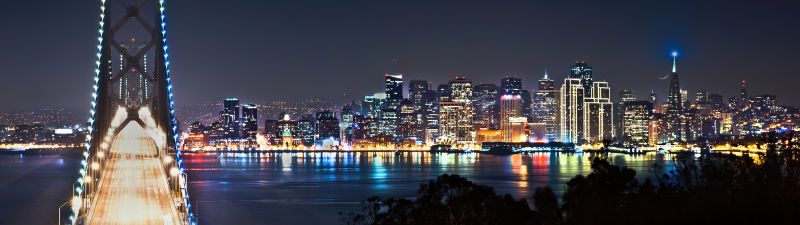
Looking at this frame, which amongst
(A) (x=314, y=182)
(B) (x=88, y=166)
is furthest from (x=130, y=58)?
(A) (x=314, y=182)

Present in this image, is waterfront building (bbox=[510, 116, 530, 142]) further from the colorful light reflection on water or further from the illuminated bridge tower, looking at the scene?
the illuminated bridge tower

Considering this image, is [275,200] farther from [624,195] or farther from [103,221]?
[624,195]

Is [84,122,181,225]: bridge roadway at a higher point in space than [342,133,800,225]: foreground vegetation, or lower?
lower

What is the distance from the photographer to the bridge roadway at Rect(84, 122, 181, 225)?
94.2ft

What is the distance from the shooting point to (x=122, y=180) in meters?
44.1

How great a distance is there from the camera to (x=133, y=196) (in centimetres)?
3619

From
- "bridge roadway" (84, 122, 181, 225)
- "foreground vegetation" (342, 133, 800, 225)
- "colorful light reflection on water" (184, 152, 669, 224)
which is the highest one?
"foreground vegetation" (342, 133, 800, 225)

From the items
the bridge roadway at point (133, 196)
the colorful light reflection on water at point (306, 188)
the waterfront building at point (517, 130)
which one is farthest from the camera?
the waterfront building at point (517, 130)

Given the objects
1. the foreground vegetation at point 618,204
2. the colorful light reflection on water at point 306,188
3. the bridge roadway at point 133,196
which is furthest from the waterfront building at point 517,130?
the foreground vegetation at point 618,204

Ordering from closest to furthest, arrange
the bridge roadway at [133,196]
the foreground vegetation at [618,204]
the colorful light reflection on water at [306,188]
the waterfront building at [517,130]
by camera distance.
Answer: the foreground vegetation at [618,204] < the bridge roadway at [133,196] < the colorful light reflection on water at [306,188] < the waterfront building at [517,130]

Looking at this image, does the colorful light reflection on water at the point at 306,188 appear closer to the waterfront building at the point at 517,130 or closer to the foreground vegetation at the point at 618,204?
the foreground vegetation at the point at 618,204

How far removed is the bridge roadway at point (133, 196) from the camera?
1131 inches

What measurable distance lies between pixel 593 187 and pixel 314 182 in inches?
1530

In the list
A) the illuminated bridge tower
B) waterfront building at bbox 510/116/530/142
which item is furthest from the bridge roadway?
waterfront building at bbox 510/116/530/142
